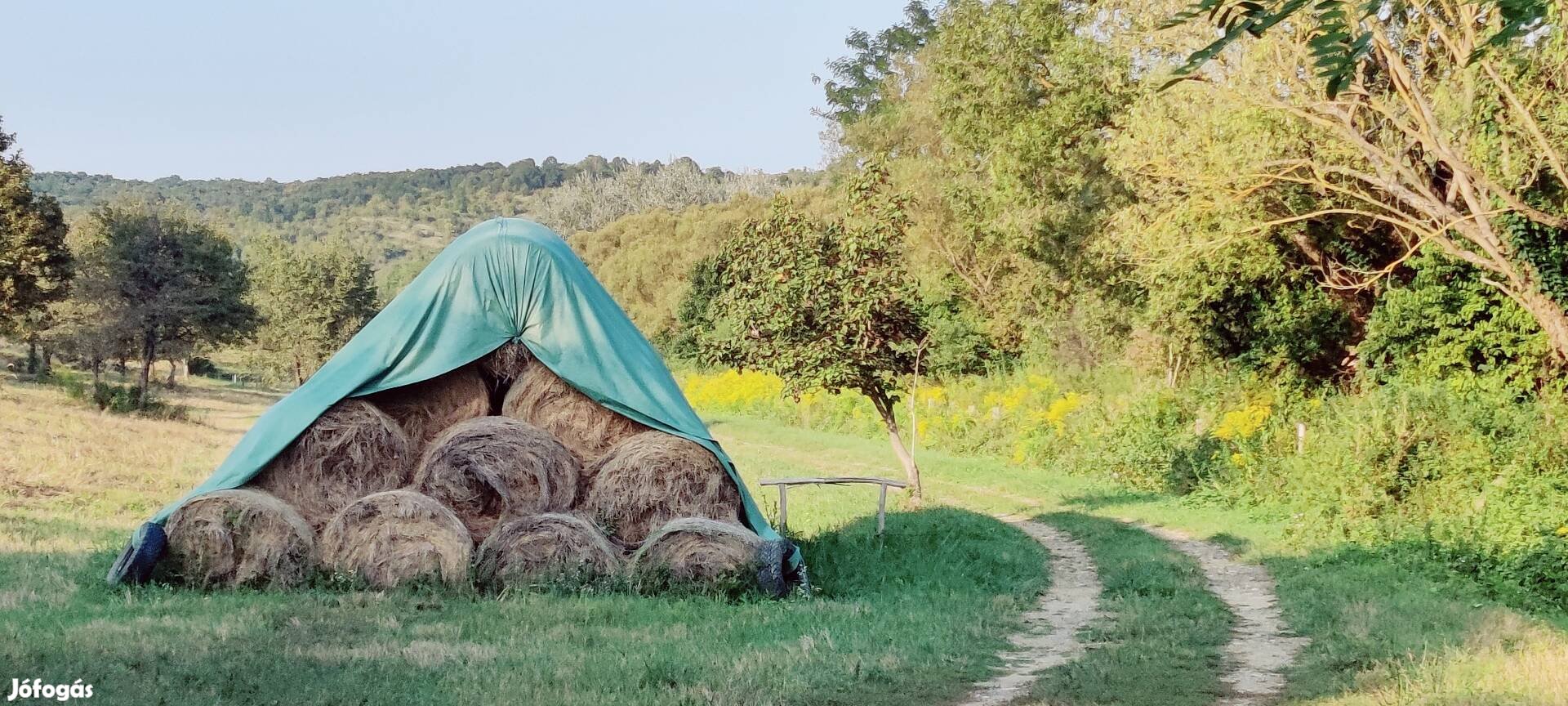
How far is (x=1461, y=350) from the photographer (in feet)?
64.3

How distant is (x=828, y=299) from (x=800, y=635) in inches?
384

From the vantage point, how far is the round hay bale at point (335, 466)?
38.5 feet

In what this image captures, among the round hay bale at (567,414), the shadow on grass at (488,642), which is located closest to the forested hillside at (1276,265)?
the shadow on grass at (488,642)

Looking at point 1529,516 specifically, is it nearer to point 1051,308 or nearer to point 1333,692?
point 1333,692

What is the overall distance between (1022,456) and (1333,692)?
1996cm

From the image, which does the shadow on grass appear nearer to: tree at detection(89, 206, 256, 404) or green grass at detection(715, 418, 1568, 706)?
green grass at detection(715, 418, 1568, 706)

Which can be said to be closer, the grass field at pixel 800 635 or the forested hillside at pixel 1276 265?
the grass field at pixel 800 635

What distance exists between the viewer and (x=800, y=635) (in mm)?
9664

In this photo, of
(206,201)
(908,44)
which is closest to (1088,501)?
(908,44)

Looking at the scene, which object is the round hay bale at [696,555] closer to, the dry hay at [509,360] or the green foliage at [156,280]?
the dry hay at [509,360]

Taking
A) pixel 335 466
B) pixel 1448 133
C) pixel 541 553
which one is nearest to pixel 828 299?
pixel 1448 133

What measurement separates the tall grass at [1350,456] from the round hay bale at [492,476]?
7836 millimetres

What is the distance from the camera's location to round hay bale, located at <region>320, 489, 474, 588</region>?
1107cm

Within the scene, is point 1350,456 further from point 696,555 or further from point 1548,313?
point 696,555
